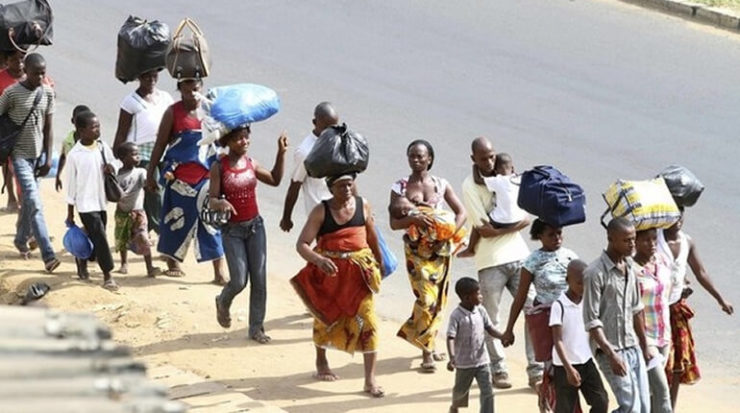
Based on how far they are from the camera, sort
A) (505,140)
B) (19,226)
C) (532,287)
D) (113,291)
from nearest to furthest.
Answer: (532,287) < (113,291) < (19,226) < (505,140)

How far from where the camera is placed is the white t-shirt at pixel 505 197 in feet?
31.3

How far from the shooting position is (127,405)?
310 centimetres

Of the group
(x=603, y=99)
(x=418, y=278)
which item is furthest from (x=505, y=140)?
(x=418, y=278)

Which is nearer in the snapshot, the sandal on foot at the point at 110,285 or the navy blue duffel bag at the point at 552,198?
the navy blue duffel bag at the point at 552,198

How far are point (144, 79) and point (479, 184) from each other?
2950 mm

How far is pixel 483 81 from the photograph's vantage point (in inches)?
622

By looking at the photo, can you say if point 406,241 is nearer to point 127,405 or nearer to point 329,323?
point 329,323

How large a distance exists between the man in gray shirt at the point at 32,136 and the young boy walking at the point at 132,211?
505 millimetres

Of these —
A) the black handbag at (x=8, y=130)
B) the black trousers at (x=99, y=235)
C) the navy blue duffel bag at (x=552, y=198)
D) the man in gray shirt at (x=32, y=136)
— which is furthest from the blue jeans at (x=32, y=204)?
the navy blue duffel bag at (x=552, y=198)

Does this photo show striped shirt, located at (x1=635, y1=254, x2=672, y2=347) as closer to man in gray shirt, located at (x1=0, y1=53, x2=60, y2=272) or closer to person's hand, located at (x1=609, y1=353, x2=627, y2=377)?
person's hand, located at (x1=609, y1=353, x2=627, y2=377)

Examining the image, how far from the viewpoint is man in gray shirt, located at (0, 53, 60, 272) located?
11.2 metres

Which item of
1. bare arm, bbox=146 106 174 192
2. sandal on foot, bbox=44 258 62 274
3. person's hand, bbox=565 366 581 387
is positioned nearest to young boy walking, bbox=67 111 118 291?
bare arm, bbox=146 106 174 192

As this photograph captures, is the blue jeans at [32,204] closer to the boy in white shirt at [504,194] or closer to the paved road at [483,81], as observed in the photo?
the paved road at [483,81]

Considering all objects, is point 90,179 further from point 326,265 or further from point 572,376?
point 572,376
